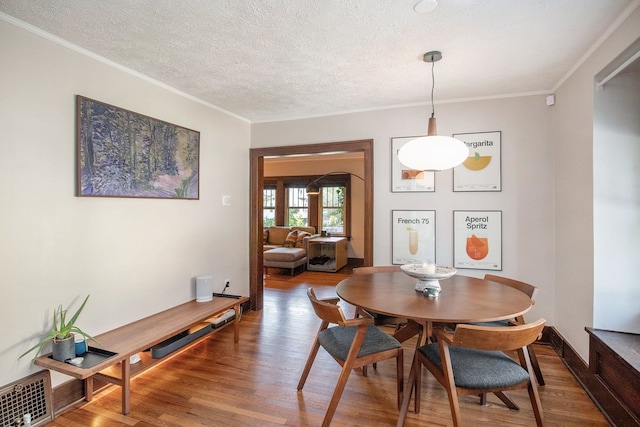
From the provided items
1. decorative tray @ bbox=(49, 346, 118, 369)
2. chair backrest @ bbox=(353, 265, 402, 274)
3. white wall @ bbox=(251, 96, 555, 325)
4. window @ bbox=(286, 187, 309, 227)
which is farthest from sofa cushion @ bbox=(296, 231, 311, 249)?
decorative tray @ bbox=(49, 346, 118, 369)

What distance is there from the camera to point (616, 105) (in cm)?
218

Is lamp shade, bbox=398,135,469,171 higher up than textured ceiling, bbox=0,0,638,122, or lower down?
lower down

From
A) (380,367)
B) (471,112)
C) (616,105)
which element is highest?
(471,112)

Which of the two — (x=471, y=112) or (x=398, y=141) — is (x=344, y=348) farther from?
(x=471, y=112)

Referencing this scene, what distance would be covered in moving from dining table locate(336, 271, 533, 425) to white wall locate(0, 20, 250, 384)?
1715 mm

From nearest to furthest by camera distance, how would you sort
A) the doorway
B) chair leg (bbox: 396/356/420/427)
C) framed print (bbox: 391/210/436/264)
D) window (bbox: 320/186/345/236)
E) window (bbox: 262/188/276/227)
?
chair leg (bbox: 396/356/420/427) < framed print (bbox: 391/210/436/264) < the doorway < window (bbox: 320/186/345/236) < window (bbox: 262/188/276/227)

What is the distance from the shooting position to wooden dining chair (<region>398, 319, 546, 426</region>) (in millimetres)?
1519

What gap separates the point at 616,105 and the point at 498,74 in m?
0.83

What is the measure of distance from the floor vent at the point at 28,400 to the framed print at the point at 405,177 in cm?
324

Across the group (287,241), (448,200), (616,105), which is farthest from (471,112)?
(287,241)

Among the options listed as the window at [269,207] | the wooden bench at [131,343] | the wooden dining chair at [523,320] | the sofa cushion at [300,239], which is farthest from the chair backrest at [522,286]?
the window at [269,207]

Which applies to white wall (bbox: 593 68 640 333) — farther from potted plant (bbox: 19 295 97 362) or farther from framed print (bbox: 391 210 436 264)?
potted plant (bbox: 19 295 97 362)

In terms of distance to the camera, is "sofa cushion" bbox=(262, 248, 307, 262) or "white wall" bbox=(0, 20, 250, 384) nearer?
"white wall" bbox=(0, 20, 250, 384)

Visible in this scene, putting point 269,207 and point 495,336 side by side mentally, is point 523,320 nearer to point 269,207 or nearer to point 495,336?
point 495,336
